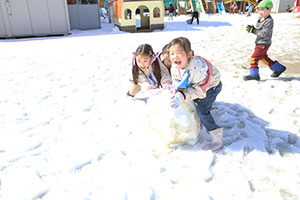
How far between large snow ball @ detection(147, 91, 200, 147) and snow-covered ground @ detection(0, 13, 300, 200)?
0.11 meters

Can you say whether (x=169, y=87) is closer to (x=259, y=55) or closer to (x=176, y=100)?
(x=176, y=100)

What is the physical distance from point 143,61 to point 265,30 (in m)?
2.65

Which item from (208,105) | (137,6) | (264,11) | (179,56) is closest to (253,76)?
(264,11)

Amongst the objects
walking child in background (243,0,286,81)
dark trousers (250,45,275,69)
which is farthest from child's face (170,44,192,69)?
dark trousers (250,45,275,69)

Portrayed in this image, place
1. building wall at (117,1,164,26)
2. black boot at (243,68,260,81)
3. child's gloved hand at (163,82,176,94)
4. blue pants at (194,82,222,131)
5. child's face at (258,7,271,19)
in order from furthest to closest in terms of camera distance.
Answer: building wall at (117,1,164,26) → black boot at (243,68,260,81) → child's face at (258,7,271,19) → blue pants at (194,82,222,131) → child's gloved hand at (163,82,176,94)

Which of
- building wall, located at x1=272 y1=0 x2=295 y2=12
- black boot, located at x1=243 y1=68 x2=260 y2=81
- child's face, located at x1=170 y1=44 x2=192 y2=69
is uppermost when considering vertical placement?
building wall, located at x1=272 y1=0 x2=295 y2=12

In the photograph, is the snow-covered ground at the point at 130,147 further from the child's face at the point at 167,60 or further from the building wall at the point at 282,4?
the building wall at the point at 282,4

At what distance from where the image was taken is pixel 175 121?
94.1 inches

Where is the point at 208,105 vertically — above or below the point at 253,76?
above

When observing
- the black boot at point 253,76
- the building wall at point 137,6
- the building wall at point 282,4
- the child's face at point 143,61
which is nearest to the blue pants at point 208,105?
the child's face at point 143,61

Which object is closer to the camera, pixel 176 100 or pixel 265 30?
pixel 176 100

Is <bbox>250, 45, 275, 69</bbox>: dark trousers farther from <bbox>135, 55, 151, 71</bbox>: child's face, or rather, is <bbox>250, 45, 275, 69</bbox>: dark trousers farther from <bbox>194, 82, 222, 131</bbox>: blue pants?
<bbox>135, 55, 151, 71</bbox>: child's face

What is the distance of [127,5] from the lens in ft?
38.7

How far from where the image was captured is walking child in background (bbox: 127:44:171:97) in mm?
2484
